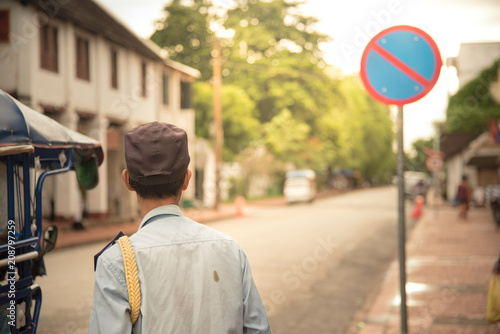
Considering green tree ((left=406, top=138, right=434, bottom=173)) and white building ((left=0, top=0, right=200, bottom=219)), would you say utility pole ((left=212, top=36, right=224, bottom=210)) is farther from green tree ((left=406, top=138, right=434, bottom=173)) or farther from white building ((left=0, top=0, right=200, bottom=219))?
green tree ((left=406, top=138, right=434, bottom=173))

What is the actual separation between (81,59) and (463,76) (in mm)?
27670

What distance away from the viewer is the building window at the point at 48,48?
18328 mm

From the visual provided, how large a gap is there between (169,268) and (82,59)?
19914 millimetres

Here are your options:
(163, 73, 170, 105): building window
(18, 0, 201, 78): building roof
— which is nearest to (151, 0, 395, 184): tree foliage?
(163, 73, 170, 105): building window

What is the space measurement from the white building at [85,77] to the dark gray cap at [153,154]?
16.3 meters

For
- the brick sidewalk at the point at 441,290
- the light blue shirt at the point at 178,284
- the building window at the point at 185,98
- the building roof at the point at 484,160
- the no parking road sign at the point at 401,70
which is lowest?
the brick sidewalk at the point at 441,290

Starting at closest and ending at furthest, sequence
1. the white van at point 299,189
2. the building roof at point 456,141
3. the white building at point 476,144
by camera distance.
A: 1. the white building at point 476,144
2. the building roof at point 456,141
3. the white van at point 299,189

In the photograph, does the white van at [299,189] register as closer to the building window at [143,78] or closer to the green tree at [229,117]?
the green tree at [229,117]

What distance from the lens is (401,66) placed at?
4.72 m

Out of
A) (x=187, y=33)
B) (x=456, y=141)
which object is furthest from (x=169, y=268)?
(x=456, y=141)

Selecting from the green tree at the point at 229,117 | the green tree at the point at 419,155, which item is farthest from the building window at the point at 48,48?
the green tree at the point at 419,155

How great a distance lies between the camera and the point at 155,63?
26078 millimetres

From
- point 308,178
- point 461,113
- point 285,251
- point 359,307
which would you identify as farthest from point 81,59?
point 461,113

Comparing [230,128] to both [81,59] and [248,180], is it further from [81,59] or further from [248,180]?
[81,59]
